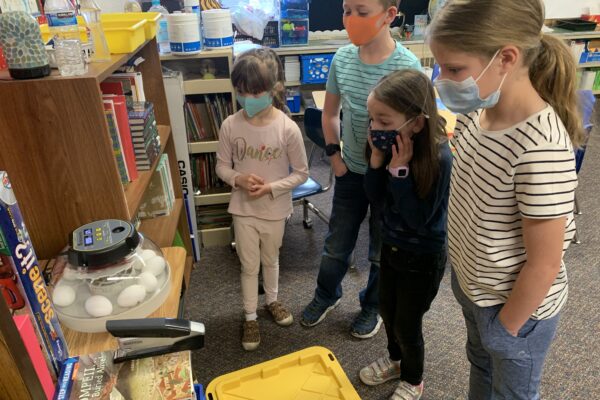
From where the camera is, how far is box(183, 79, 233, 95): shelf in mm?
2293

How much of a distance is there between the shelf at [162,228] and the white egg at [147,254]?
2.08 feet

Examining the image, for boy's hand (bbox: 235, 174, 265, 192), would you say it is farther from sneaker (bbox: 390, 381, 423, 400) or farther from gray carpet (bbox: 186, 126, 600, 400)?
sneaker (bbox: 390, 381, 423, 400)

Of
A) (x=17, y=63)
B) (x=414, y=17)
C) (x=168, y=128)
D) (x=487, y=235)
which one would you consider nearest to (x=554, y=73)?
(x=487, y=235)

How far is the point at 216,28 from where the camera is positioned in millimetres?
2283

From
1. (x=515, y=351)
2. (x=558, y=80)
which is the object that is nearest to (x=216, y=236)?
(x=515, y=351)

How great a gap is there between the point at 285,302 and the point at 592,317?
55.2 inches

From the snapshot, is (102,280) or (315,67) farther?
(315,67)

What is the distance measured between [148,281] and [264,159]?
0.74 m

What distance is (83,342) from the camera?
108 centimetres

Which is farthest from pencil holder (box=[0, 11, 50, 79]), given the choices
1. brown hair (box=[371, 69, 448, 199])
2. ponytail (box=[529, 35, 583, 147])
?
ponytail (box=[529, 35, 583, 147])

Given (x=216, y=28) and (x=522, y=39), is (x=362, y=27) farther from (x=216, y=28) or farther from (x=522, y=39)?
(x=216, y=28)

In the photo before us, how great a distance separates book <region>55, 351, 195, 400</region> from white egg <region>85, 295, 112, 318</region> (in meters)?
0.17

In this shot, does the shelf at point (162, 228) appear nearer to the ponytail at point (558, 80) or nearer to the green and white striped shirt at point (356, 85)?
the green and white striped shirt at point (356, 85)

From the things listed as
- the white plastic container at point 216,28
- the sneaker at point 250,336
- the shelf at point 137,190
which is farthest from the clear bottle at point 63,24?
the sneaker at point 250,336
